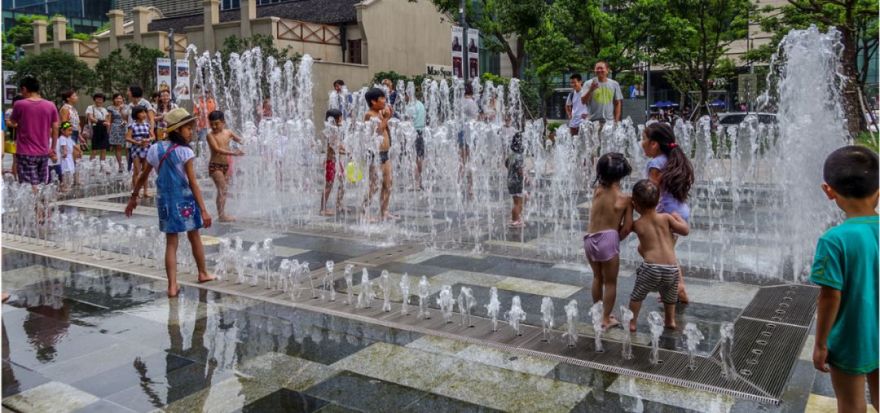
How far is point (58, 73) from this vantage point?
31406 millimetres

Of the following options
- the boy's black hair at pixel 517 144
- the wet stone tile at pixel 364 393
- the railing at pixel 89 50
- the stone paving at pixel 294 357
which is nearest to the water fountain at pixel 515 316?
the stone paving at pixel 294 357

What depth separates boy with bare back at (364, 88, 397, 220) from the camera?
8.35m

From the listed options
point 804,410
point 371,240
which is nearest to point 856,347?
point 804,410

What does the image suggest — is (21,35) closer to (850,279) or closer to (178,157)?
(178,157)

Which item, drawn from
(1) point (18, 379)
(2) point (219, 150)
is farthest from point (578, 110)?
(1) point (18, 379)

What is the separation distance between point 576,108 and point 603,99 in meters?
0.46

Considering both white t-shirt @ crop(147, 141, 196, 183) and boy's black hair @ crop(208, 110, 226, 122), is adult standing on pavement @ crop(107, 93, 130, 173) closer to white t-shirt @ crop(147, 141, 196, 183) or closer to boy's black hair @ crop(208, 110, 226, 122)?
boy's black hair @ crop(208, 110, 226, 122)

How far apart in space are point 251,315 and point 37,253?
11.4 feet

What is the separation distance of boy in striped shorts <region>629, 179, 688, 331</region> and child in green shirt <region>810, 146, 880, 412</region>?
173 centimetres

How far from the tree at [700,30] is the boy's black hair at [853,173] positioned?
1795 cm

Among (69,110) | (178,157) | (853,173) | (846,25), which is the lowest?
(853,173)

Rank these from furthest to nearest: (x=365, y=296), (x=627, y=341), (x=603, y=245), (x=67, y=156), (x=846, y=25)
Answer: (x=846, y=25) → (x=67, y=156) → (x=365, y=296) → (x=603, y=245) → (x=627, y=341)

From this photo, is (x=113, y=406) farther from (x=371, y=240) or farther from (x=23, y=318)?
(x=371, y=240)

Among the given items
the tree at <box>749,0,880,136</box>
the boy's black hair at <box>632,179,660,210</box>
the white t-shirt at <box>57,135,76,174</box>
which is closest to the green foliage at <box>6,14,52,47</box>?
the white t-shirt at <box>57,135,76,174</box>
